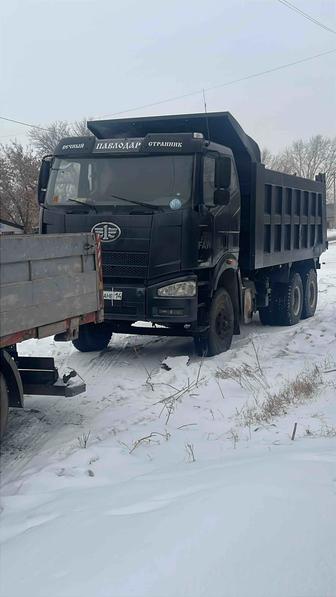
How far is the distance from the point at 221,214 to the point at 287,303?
3862 mm

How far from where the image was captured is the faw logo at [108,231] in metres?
7.77

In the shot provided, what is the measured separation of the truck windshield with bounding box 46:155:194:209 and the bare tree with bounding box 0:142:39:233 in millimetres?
19493

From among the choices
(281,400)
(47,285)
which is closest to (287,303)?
(281,400)

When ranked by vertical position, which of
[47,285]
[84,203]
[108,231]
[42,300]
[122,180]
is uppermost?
[122,180]

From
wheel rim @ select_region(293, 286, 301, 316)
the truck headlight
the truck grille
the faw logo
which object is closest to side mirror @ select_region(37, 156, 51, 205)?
the faw logo

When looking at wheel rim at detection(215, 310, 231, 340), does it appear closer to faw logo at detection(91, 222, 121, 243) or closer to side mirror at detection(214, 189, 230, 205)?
side mirror at detection(214, 189, 230, 205)

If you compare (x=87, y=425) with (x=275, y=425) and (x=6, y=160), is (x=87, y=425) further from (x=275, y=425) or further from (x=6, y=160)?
(x=6, y=160)

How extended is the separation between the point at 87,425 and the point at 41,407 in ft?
2.60

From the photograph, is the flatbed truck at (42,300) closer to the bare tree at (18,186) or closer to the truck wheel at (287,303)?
the truck wheel at (287,303)

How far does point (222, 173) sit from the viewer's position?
793 centimetres

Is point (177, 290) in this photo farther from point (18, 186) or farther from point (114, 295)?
point (18, 186)

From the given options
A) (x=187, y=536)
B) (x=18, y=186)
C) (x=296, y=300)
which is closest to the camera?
(x=187, y=536)

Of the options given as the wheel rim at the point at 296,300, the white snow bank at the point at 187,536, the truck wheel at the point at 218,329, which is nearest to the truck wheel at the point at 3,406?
the white snow bank at the point at 187,536

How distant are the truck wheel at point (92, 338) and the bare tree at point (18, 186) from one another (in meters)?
19.0
